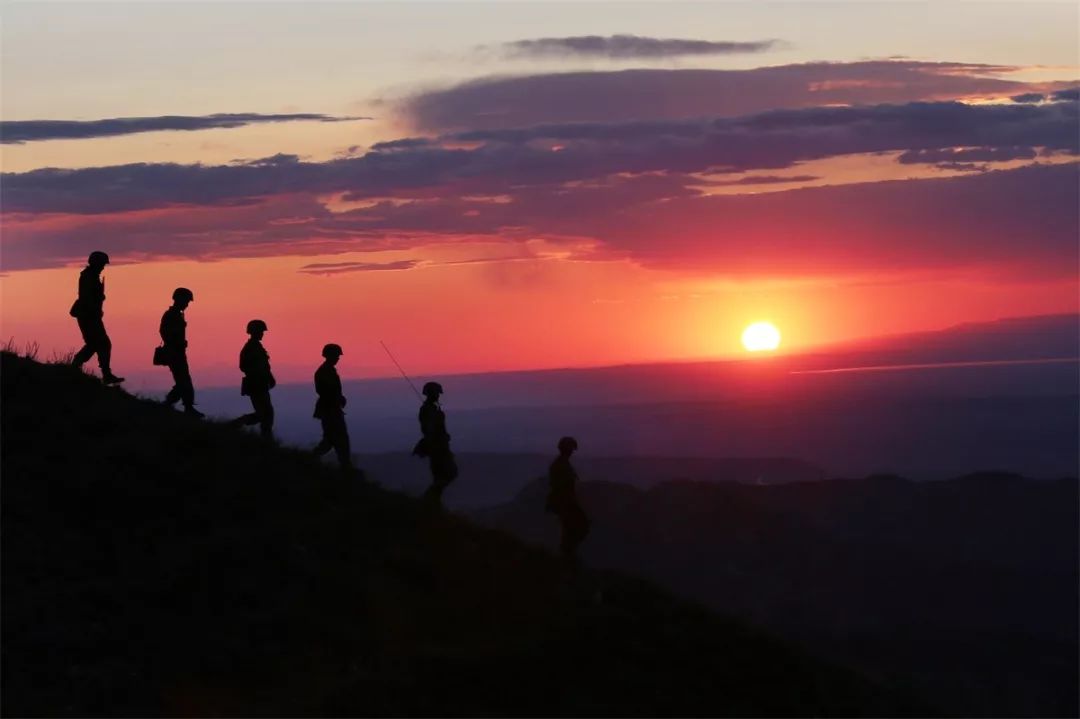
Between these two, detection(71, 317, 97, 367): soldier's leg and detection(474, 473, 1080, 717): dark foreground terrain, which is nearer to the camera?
detection(71, 317, 97, 367): soldier's leg

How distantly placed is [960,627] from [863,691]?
93.6 m

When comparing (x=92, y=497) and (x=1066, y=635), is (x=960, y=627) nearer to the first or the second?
(x=1066, y=635)

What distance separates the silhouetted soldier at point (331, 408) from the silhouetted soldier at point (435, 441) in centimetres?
135

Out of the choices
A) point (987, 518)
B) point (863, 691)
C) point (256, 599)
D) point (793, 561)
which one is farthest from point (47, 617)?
point (987, 518)

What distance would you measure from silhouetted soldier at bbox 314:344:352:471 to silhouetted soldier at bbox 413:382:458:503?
1.35 metres

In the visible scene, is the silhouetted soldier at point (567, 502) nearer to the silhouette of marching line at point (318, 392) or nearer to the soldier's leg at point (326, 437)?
the silhouette of marching line at point (318, 392)

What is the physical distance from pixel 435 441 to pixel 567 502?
208 cm

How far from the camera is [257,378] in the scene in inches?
822

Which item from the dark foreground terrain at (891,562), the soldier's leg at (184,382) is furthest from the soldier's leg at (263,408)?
the dark foreground terrain at (891,562)

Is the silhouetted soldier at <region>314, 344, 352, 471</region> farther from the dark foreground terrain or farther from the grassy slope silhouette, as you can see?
the dark foreground terrain

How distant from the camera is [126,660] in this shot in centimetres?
1520

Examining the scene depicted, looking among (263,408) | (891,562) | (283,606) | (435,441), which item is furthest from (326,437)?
(891,562)

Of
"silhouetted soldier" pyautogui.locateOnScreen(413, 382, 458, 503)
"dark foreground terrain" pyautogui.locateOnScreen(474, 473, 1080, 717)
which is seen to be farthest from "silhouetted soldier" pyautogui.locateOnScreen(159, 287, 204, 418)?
"dark foreground terrain" pyautogui.locateOnScreen(474, 473, 1080, 717)

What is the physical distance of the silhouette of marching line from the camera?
810 inches
